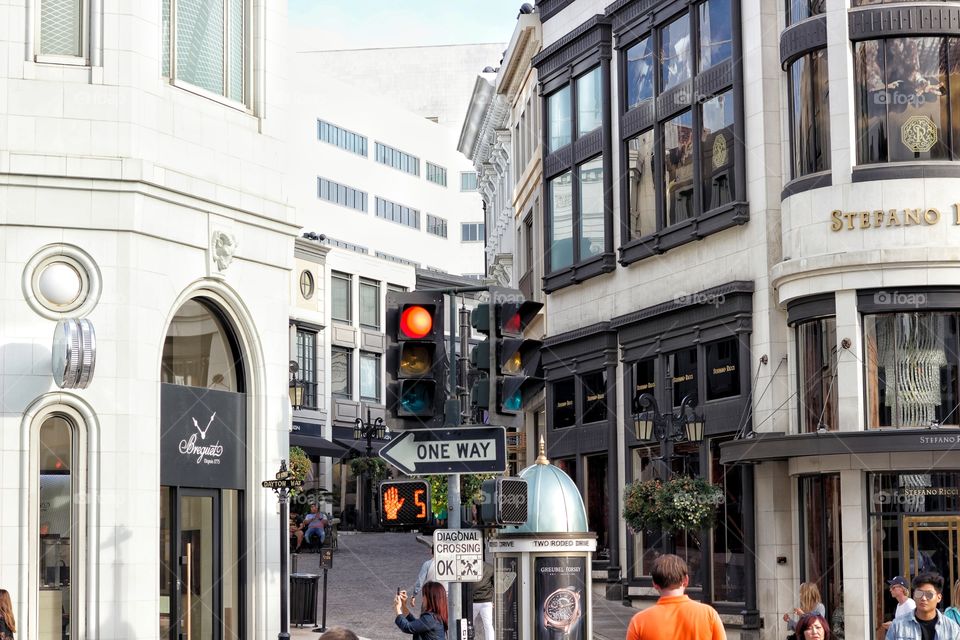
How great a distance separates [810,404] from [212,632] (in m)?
12.5

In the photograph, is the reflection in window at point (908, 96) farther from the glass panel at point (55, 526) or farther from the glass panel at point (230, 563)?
the glass panel at point (55, 526)

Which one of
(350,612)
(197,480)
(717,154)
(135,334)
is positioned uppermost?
(717,154)

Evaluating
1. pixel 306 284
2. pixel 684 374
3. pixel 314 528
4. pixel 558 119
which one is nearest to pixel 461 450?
pixel 684 374

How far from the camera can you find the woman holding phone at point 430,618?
1473cm

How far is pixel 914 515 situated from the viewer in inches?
1080

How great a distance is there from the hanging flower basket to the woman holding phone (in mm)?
13815

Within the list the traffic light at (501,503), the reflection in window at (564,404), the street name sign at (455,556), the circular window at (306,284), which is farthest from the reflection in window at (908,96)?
the circular window at (306,284)

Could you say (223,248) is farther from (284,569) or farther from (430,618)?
(430,618)

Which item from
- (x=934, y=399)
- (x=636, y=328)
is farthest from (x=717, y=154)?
(x=934, y=399)

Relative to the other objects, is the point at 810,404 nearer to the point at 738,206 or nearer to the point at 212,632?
the point at 738,206

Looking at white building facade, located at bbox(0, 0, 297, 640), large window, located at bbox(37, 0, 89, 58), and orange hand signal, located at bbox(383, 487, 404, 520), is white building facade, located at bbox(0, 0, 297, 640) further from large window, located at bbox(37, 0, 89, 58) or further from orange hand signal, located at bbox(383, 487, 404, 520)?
orange hand signal, located at bbox(383, 487, 404, 520)

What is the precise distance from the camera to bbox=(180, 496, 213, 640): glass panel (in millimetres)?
20188

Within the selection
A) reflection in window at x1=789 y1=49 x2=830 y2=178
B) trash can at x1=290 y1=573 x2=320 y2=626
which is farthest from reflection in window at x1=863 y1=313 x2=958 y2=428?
trash can at x1=290 y1=573 x2=320 y2=626

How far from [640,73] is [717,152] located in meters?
4.18
